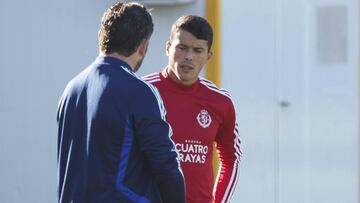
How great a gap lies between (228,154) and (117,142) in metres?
1.20

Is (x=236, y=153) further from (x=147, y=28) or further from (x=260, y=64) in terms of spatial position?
(x=260, y=64)

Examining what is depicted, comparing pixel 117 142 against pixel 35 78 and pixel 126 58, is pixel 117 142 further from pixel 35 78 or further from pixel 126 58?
pixel 35 78

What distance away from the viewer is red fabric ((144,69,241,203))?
4734 millimetres

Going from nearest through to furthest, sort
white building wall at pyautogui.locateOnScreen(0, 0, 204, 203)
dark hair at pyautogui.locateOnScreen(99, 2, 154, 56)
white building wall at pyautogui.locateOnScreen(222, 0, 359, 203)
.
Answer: dark hair at pyautogui.locateOnScreen(99, 2, 154, 56)
white building wall at pyautogui.locateOnScreen(222, 0, 359, 203)
white building wall at pyautogui.locateOnScreen(0, 0, 204, 203)

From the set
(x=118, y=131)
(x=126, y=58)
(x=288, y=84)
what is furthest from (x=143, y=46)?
(x=288, y=84)

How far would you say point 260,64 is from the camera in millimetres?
6754

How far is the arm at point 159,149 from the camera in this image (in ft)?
12.6

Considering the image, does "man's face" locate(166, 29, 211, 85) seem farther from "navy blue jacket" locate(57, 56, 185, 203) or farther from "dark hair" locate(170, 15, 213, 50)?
"navy blue jacket" locate(57, 56, 185, 203)

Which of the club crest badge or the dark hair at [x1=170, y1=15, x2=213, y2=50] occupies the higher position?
the dark hair at [x1=170, y1=15, x2=213, y2=50]

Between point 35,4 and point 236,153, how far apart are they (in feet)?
9.19

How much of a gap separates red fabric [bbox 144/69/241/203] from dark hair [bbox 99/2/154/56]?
848mm

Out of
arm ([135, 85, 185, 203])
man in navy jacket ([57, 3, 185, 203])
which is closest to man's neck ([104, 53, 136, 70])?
man in navy jacket ([57, 3, 185, 203])

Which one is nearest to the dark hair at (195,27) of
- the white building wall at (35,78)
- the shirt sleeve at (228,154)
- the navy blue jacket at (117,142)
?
the shirt sleeve at (228,154)

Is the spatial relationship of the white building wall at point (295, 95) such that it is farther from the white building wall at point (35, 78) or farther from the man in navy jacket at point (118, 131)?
the man in navy jacket at point (118, 131)
